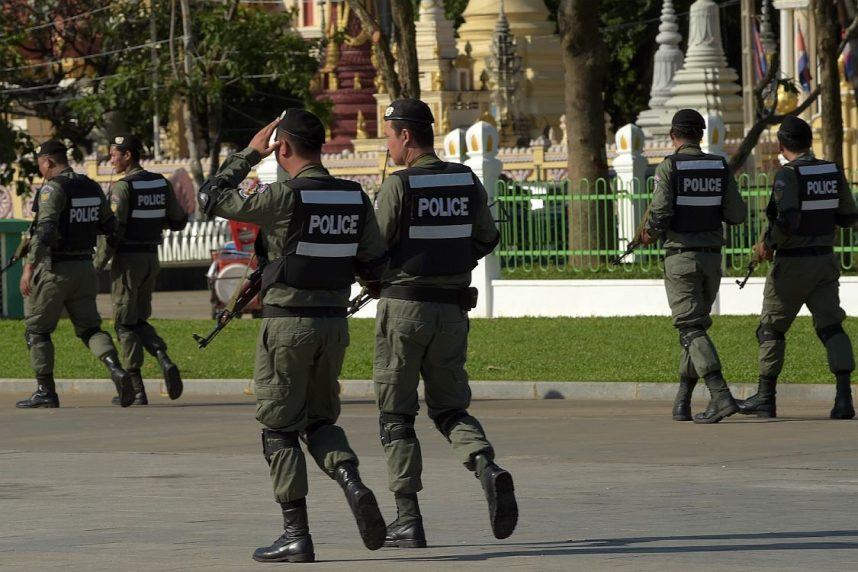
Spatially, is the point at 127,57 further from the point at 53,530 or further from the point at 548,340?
the point at 53,530

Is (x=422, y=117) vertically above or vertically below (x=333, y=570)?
above

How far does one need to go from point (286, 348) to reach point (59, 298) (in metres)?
7.14

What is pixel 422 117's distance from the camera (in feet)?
28.0

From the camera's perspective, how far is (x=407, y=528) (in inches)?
326

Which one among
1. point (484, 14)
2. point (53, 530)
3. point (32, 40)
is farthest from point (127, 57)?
point (53, 530)

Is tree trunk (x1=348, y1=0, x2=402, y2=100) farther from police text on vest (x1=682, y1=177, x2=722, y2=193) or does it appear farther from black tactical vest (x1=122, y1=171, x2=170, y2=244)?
police text on vest (x1=682, y1=177, x2=722, y2=193)

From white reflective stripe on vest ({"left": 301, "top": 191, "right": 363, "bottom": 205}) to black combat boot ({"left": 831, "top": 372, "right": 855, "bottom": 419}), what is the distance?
6033 mm

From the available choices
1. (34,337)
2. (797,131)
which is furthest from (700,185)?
→ (34,337)

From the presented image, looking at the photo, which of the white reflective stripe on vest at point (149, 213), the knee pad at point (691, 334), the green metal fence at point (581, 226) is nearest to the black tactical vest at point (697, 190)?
the knee pad at point (691, 334)

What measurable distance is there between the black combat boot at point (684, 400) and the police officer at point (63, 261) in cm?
414

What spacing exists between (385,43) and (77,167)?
30270 millimetres

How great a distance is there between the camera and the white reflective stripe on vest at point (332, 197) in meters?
8.11

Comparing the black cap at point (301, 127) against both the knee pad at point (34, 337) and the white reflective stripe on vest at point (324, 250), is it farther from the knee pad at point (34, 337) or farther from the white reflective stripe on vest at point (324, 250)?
the knee pad at point (34, 337)

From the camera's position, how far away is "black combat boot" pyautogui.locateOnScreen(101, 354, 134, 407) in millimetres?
14906
